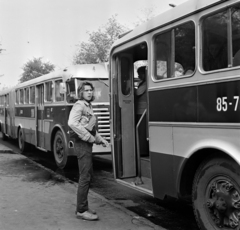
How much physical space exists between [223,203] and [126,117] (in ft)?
8.84

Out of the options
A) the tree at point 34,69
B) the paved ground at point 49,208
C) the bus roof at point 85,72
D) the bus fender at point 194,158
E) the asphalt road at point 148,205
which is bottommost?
the asphalt road at point 148,205

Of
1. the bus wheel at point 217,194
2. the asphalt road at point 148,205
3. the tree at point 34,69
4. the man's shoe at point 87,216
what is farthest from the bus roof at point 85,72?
the tree at point 34,69

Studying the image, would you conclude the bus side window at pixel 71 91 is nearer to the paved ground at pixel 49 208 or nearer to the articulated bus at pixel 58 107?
the articulated bus at pixel 58 107

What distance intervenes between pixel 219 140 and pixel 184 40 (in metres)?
1.37

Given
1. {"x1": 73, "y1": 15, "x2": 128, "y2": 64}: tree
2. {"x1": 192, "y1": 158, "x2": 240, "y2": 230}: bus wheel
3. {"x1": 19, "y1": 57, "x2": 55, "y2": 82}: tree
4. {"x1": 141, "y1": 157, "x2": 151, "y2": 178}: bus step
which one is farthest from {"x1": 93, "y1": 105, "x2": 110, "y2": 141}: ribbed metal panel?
{"x1": 19, "y1": 57, "x2": 55, "y2": 82}: tree

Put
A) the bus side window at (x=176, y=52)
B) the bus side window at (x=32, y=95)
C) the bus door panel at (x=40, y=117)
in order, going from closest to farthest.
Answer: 1. the bus side window at (x=176, y=52)
2. the bus door panel at (x=40, y=117)
3. the bus side window at (x=32, y=95)

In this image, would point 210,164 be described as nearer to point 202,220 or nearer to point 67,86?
point 202,220

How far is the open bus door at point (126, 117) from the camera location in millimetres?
6120

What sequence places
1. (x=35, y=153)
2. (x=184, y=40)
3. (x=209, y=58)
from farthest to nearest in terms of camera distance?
(x=35, y=153)
(x=184, y=40)
(x=209, y=58)

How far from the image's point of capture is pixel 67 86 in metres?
9.42

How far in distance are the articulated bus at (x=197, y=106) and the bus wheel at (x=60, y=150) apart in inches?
171

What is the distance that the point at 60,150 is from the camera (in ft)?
32.6

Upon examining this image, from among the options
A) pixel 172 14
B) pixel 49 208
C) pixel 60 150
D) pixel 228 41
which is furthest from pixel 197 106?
pixel 60 150

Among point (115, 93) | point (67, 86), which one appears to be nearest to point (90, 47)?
point (67, 86)
